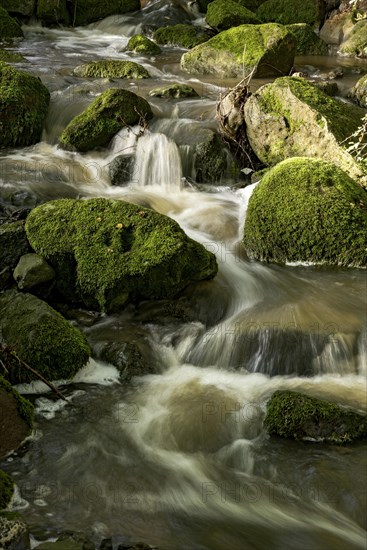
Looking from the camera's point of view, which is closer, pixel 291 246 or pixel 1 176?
pixel 291 246

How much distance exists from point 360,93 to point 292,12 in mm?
Answer: 8109

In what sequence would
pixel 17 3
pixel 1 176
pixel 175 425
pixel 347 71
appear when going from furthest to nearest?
1. pixel 17 3
2. pixel 347 71
3. pixel 1 176
4. pixel 175 425

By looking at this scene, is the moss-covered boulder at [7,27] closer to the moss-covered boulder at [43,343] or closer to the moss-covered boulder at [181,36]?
the moss-covered boulder at [181,36]

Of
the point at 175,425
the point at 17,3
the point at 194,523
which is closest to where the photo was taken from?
the point at 194,523

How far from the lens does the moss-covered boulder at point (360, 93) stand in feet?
38.4

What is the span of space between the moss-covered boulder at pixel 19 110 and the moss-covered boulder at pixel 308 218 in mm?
4271

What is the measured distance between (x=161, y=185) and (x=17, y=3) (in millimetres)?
11458

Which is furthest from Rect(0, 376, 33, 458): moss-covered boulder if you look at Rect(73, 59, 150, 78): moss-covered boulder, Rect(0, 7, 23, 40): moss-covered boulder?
Rect(0, 7, 23, 40): moss-covered boulder

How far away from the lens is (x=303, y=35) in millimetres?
15906

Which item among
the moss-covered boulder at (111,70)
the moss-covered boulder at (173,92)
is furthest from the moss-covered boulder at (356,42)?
the moss-covered boulder at (173,92)

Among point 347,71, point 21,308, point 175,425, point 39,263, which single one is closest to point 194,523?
point 175,425

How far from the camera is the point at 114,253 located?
6344mm

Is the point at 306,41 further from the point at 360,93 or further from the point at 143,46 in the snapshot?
the point at 360,93

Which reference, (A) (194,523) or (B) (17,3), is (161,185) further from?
(B) (17,3)
